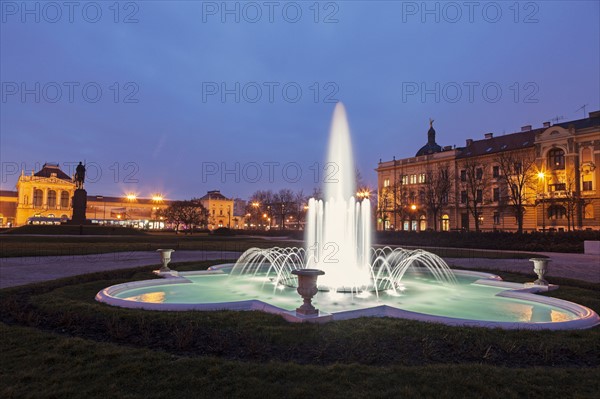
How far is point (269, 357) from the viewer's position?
5.60 metres

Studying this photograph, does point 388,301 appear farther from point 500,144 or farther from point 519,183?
point 500,144

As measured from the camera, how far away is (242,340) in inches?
244

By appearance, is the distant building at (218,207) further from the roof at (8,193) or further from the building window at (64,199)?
the roof at (8,193)

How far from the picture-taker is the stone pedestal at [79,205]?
153 feet

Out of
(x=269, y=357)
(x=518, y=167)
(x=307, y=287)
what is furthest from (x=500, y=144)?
(x=269, y=357)

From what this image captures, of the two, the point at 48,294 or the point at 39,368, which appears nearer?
the point at 39,368

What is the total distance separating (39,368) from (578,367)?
7.44 meters

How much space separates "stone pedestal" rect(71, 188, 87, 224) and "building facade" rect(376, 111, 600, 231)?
151ft

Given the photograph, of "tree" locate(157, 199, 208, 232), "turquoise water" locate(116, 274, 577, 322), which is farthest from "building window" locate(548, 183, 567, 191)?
"tree" locate(157, 199, 208, 232)

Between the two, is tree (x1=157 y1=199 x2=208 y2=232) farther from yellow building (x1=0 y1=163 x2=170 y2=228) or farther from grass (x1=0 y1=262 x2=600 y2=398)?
grass (x1=0 y1=262 x2=600 y2=398)

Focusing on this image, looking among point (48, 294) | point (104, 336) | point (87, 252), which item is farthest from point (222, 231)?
point (104, 336)

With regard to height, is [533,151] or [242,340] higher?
[533,151]

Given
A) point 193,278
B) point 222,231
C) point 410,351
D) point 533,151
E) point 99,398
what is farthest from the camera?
point 222,231

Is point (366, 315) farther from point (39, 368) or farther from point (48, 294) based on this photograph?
point (48, 294)
